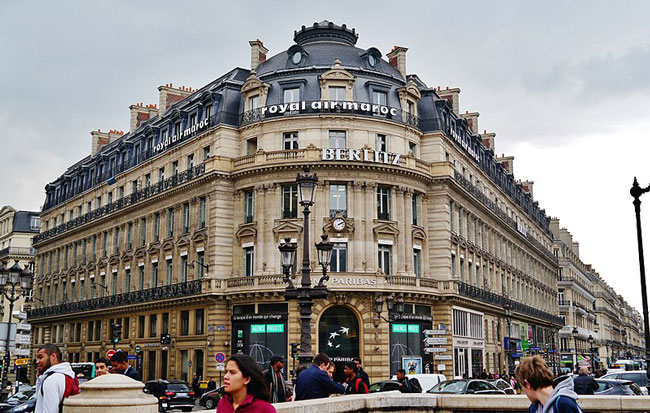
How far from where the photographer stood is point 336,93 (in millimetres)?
40156

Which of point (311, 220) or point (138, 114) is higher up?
point (138, 114)

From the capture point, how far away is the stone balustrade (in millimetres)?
11141

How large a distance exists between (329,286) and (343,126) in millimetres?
8660

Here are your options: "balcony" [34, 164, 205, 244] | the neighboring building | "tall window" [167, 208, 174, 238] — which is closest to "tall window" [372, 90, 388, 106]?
"balcony" [34, 164, 205, 244]

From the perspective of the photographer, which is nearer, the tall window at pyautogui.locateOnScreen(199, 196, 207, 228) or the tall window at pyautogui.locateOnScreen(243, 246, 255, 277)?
the tall window at pyautogui.locateOnScreen(243, 246, 255, 277)

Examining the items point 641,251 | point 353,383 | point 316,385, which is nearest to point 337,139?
point 641,251

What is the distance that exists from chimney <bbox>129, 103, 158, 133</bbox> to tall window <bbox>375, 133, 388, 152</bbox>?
2396cm

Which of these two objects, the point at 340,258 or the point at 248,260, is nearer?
the point at 340,258

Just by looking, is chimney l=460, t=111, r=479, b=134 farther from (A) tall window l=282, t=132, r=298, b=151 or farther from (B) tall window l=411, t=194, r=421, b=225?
(A) tall window l=282, t=132, r=298, b=151

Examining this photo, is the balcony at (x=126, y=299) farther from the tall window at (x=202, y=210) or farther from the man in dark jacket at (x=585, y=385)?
the man in dark jacket at (x=585, y=385)

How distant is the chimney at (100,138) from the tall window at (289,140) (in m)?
28.5

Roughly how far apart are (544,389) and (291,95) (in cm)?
3614

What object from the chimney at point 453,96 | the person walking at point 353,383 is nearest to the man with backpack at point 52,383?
the person walking at point 353,383

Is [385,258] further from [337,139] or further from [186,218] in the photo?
[186,218]
